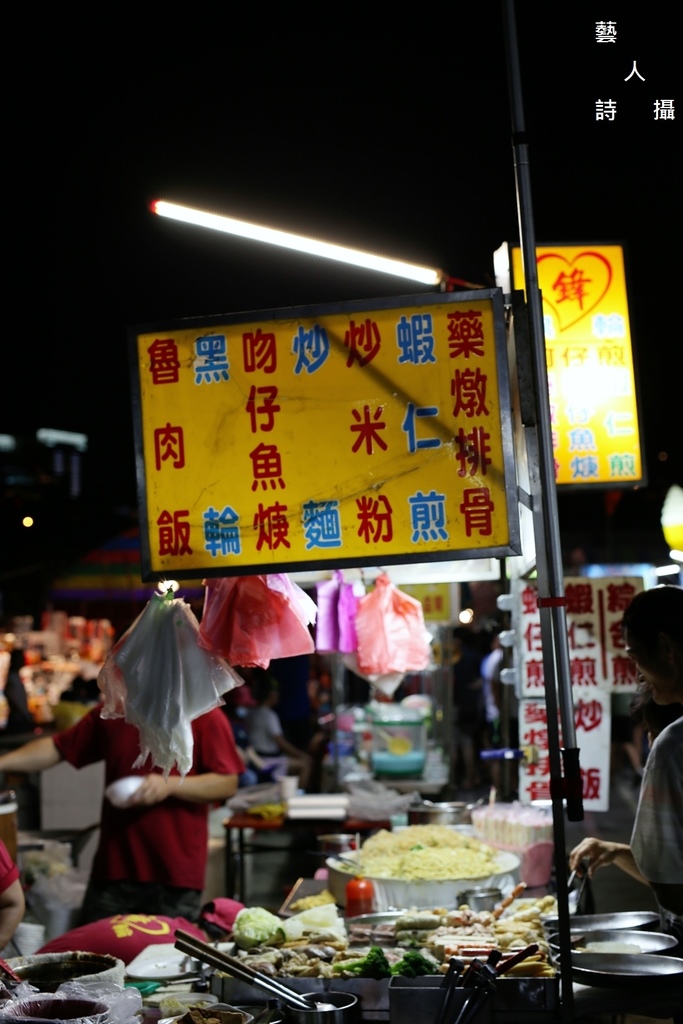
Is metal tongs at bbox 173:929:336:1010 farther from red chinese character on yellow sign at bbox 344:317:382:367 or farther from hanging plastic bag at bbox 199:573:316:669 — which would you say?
red chinese character on yellow sign at bbox 344:317:382:367

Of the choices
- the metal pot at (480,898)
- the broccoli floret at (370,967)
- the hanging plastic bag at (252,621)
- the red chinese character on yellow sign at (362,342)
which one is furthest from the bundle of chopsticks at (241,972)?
the red chinese character on yellow sign at (362,342)

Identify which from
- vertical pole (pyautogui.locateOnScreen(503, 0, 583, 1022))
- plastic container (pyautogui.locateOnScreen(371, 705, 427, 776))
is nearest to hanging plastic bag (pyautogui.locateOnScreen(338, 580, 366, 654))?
vertical pole (pyautogui.locateOnScreen(503, 0, 583, 1022))

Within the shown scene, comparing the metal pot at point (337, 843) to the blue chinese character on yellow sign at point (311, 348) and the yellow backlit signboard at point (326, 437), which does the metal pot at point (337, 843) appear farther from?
the blue chinese character on yellow sign at point (311, 348)

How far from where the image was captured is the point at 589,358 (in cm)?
689

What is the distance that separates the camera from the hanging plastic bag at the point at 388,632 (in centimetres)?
600

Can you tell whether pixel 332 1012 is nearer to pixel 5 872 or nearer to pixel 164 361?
pixel 5 872

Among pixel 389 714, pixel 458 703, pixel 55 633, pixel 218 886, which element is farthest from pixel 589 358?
pixel 55 633

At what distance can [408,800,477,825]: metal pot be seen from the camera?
6.93 meters

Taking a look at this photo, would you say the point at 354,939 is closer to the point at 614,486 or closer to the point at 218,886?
the point at 614,486

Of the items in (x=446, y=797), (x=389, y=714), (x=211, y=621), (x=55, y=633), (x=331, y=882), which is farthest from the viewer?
(x=55, y=633)

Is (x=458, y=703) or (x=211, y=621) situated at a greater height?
(x=211, y=621)

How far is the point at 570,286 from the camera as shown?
6.94 m

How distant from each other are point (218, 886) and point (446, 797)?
300 cm

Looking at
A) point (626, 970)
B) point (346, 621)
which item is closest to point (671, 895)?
point (626, 970)
